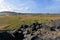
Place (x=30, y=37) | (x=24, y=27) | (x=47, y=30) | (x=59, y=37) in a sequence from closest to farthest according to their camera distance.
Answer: (x=30, y=37)
(x=59, y=37)
(x=47, y=30)
(x=24, y=27)

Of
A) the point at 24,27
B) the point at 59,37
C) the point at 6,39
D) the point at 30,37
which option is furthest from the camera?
the point at 24,27

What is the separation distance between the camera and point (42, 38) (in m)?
43.0

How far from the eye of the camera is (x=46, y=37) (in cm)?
4453

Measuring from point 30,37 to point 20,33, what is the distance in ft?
17.0

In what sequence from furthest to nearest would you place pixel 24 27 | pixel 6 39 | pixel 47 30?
1. pixel 24 27
2. pixel 47 30
3. pixel 6 39

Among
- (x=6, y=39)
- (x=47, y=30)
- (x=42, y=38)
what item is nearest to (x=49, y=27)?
(x=47, y=30)

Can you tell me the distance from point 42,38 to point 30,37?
2084mm

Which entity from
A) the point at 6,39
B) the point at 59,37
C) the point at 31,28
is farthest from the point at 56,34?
the point at 6,39

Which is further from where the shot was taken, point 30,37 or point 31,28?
point 31,28

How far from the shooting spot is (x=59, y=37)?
45.5 metres

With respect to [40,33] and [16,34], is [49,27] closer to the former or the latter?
[40,33]

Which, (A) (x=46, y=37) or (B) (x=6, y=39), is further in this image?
(A) (x=46, y=37)

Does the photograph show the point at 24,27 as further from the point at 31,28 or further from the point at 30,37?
the point at 30,37

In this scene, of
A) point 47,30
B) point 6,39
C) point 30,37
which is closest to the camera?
point 6,39
